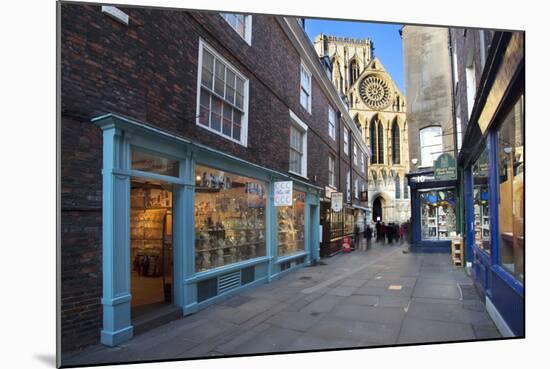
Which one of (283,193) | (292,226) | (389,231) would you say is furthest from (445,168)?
(389,231)

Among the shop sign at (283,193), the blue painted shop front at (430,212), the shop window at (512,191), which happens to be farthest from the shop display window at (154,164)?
the blue painted shop front at (430,212)

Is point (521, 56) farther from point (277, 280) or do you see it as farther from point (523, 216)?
point (277, 280)

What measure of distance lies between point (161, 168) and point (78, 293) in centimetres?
186

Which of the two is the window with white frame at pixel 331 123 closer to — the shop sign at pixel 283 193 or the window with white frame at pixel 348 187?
the window with white frame at pixel 348 187

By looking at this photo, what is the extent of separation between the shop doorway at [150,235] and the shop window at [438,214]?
10.7 meters

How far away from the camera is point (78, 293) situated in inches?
145

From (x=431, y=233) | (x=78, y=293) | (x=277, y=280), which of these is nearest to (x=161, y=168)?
(x=78, y=293)

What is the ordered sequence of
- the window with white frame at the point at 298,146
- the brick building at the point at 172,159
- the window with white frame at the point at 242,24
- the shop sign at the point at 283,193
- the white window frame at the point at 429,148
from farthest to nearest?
the white window frame at the point at 429,148 < the window with white frame at the point at 298,146 < the shop sign at the point at 283,193 < the window with white frame at the point at 242,24 < the brick building at the point at 172,159

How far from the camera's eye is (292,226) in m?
9.50

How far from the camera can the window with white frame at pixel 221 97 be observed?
5734 mm

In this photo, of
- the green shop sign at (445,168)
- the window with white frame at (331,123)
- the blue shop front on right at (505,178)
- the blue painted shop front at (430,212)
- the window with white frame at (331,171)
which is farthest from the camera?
the blue painted shop front at (430,212)

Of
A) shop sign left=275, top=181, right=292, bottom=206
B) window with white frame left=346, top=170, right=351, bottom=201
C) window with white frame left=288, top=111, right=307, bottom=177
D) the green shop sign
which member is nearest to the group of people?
window with white frame left=346, top=170, right=351, bottom=201

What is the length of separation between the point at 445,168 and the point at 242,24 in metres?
6.42

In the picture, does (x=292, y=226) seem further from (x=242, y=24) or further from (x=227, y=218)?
(x=242, y=24)
